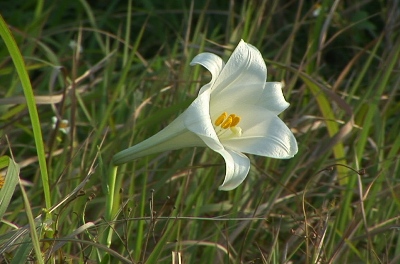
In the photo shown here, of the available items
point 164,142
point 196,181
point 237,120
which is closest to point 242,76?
point 237,120

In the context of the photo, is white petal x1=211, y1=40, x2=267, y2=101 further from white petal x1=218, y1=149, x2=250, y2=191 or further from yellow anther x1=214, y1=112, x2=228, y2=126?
white petal x1=218, y1=149, x2=250, y2=191

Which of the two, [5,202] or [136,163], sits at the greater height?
[5,202]

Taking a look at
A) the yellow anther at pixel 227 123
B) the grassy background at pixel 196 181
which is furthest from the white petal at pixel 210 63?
the grassy background at pixel 196 181

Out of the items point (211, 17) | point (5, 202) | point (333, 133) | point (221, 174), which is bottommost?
point (211, 17)

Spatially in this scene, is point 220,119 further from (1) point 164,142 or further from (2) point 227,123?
(1) point 164,142

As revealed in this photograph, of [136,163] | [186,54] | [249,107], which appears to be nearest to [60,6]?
[186,54]

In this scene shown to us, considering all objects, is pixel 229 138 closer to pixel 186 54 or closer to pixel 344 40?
pixel 186 54
